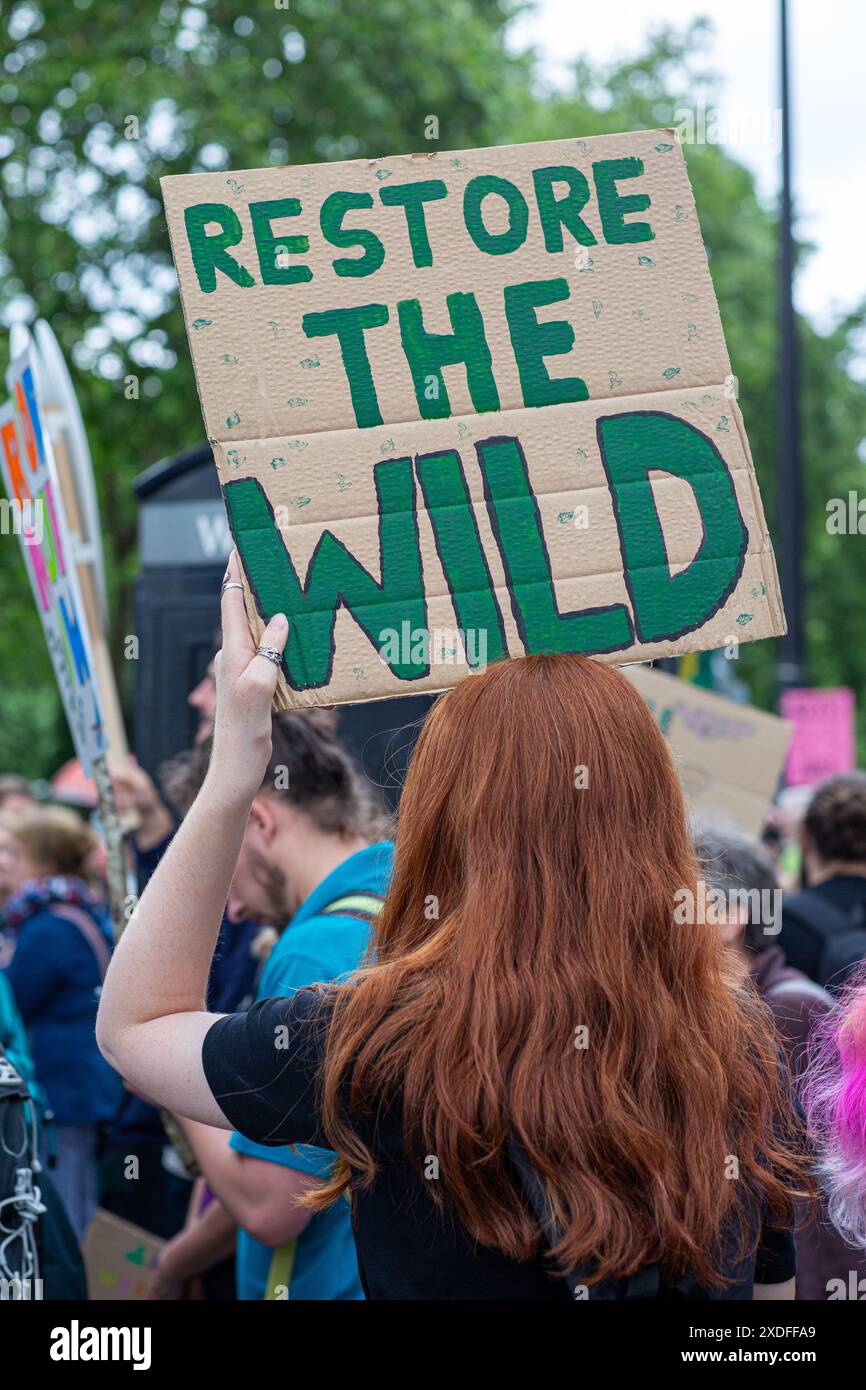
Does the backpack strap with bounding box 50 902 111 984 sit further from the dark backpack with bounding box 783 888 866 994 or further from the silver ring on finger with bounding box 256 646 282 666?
the silver ring on finger with bounding box 256 646 282 666

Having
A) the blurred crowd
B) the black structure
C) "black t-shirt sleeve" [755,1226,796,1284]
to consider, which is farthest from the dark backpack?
"black t-shirt sleeve" [755,1226,796,1284]

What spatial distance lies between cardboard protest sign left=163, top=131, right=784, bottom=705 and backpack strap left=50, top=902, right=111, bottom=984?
3.74 meters

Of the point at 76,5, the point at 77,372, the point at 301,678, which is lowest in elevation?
the point at 301,678

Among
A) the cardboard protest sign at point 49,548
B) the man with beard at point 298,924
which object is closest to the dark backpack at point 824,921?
the man with beard at point 298,924

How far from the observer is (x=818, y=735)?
10531mm

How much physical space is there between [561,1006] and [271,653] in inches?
21.2

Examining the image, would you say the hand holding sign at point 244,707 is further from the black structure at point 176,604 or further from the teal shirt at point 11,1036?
the black structure at point 176,604

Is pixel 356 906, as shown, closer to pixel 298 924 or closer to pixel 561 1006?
pixel 298 924

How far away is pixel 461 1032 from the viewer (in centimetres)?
152
